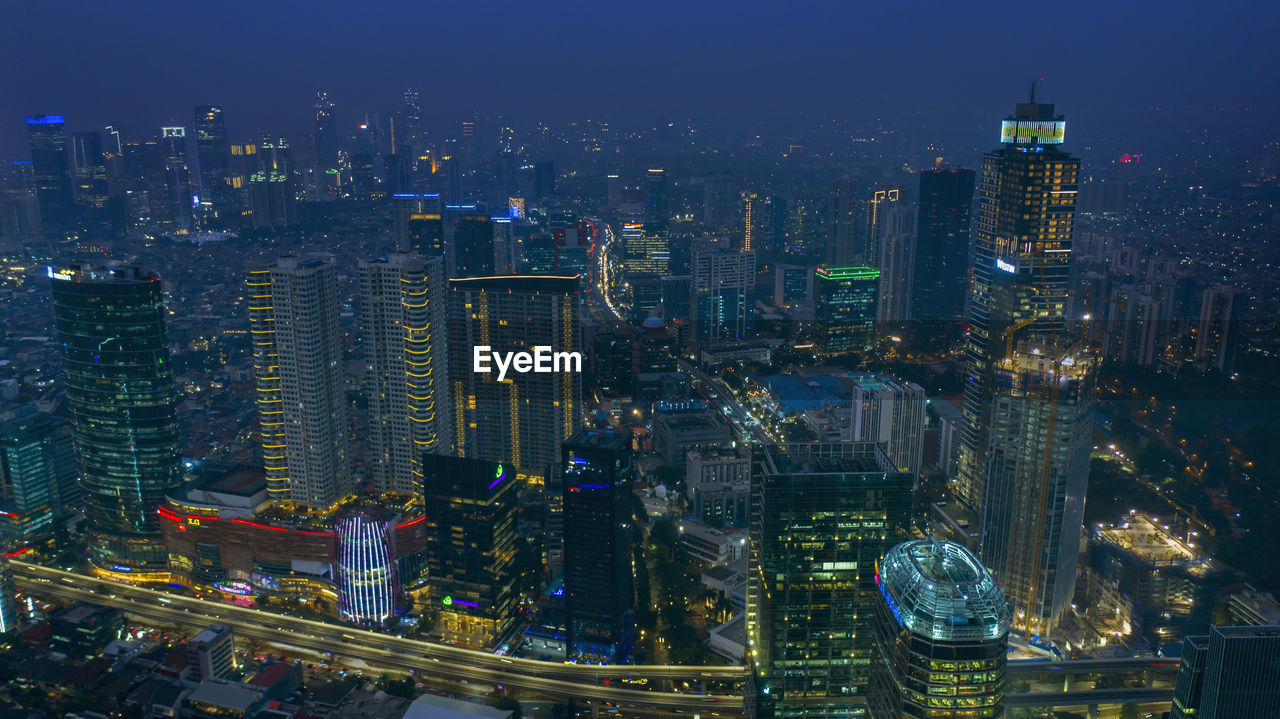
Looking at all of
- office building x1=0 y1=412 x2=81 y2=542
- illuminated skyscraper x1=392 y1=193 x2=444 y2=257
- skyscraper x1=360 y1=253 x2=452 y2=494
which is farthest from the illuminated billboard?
office building x1=0 y1=412 x2=81 y2=542

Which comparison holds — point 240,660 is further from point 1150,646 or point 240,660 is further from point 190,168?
point 190,168

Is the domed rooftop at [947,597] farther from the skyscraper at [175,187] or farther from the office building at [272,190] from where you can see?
the office building at [272,190]

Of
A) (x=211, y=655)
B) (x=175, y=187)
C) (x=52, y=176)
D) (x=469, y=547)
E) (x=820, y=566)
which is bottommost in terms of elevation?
(x=211, y=655)

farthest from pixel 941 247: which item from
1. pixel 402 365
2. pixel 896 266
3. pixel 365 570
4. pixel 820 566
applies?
pixel 365 570

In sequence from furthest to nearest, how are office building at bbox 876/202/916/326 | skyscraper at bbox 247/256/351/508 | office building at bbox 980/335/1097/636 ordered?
office building at bbox 876/202/916/326, skyscraper at bbox 247/256/351/508, office building at bbox 980/335/1097/636

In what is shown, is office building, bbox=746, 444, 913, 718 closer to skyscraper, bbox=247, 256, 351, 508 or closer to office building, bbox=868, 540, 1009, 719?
office building, bbox=868, 540, 1009, 719

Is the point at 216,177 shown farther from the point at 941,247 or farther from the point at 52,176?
the point at 941,247
